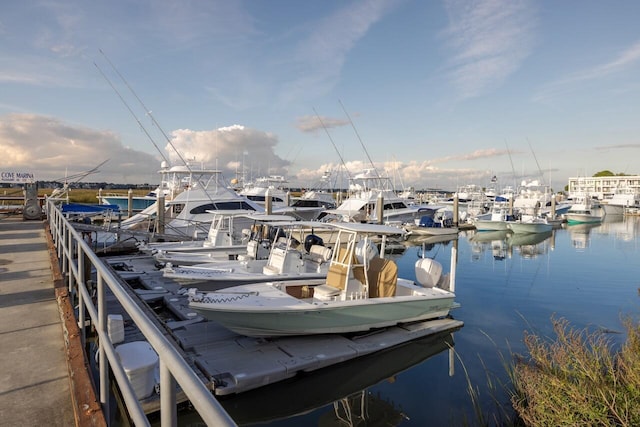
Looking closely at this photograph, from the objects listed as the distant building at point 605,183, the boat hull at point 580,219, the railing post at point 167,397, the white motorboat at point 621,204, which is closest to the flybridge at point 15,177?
the railing post at point 167,397

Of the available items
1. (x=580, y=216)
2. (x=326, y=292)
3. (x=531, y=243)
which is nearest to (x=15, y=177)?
(x=326, y=292)

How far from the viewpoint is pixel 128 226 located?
2272 centimetres

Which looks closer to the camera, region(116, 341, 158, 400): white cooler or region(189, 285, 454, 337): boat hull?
region(116, 341, 158, 400): white cooler

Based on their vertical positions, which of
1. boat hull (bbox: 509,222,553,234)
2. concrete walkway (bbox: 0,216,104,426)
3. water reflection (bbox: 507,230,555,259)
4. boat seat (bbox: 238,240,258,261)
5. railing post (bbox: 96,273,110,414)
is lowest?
water reflection (bbox: 507,230,555,259)

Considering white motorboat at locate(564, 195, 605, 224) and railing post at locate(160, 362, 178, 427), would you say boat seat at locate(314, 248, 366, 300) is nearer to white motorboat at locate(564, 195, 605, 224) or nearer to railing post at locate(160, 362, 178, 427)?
railing post at locate(160, 362, 178, 427)

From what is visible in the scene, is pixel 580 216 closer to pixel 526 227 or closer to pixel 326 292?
pixel 526 227

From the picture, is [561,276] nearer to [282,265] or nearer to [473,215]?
[282,265]

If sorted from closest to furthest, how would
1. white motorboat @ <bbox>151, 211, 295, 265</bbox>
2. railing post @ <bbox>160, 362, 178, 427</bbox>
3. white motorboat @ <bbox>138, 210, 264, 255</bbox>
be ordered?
railing post @ <bbox>160, 362, 178, 427</bbox>, white motorboat @ <bbox>151, 211, 295, 265</bbox>, white motorboat @ <bbox>138, 210, 264, 255</bbox>

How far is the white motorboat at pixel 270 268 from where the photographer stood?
11.8 metres

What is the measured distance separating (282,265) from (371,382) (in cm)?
467

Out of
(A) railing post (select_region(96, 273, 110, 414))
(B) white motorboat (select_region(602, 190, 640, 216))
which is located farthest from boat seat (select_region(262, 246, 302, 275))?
(B) white motorboat (select_region(602, 190, 640, 216))

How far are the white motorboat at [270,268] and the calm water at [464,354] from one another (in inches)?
143

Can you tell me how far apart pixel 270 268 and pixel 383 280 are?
4.05m

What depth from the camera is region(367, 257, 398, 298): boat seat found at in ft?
32.0
